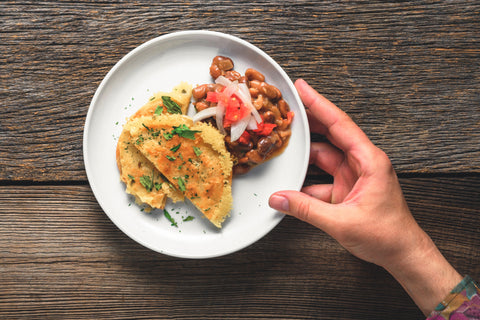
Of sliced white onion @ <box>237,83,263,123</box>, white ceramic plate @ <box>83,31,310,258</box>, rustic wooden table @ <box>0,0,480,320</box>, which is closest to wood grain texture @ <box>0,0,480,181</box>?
rustic wooden table @ <box>0,0,480,320</box>

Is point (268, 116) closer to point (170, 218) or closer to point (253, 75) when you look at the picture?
point (253, 75)

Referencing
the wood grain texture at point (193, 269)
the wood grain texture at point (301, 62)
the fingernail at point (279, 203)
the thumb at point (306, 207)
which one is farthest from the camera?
the wood grain texture at point (193, 269)

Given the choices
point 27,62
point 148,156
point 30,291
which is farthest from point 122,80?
point 30,291

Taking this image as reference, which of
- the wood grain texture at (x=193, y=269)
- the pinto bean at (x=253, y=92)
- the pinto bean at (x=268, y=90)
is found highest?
the pinto bean at (x=268, y=90)

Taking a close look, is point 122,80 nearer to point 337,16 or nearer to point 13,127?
point 13,127

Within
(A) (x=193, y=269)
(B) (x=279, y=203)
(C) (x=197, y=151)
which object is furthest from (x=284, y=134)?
(A) (x=193, y=269)

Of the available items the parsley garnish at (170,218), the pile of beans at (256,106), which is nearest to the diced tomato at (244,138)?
the pile of beans at (256,106)

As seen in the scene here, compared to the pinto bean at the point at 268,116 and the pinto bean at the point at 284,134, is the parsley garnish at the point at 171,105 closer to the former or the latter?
the pinto bean at the point at 268,116
